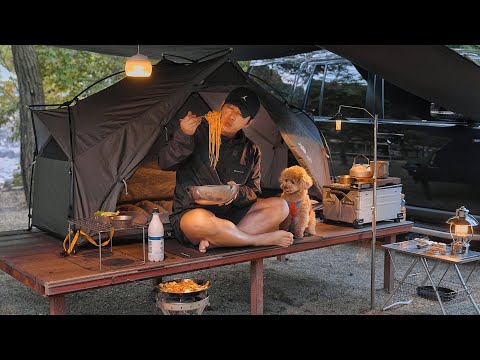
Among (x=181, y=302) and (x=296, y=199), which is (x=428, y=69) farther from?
(x=181, y=302)

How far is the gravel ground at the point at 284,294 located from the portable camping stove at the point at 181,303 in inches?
30.0

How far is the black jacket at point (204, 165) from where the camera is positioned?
4.96 m

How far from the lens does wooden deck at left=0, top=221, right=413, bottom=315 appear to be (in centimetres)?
423

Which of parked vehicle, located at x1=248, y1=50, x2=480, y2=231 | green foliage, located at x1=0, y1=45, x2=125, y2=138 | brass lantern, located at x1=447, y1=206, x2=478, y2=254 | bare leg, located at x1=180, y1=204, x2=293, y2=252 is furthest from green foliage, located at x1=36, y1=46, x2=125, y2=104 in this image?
A: brass lantern, located at x1=447, y1=206, x2=478, y2=254

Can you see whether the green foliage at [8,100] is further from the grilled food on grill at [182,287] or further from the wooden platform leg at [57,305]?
the wooden platform leg at [57,305]

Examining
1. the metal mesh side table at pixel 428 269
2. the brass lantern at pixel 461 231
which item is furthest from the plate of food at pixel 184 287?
the brass lantern at pixel 461 231

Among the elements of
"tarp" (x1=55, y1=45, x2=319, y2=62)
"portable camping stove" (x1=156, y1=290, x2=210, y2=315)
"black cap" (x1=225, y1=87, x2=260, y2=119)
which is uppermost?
"tarp" (x1=55, y1=45, x2=319, y2=62)

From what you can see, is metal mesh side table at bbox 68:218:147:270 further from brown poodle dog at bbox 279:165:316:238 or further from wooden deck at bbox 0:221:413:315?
brown poodle dog at bbox 279:165:316:238

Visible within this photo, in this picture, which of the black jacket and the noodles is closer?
the black jacket

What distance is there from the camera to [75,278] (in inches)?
165

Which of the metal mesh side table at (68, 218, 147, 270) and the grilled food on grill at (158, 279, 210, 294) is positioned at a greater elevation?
the metal mesh side table at (68, 218, 147, 270)

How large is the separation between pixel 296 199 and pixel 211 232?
0.88 m

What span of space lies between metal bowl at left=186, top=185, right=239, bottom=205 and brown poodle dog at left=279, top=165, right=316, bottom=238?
0.60 metres
